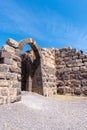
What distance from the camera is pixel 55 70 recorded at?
37.6 ft

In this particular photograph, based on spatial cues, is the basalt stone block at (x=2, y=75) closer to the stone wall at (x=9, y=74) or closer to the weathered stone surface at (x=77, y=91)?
the stone wall at (x=9, y=74)

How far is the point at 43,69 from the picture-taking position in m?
9.70

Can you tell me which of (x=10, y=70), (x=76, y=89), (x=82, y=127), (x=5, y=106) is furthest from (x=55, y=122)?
(x=76, y=89)

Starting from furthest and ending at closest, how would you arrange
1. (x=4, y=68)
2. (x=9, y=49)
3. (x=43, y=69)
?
1. (x=43, y=69)
2. (x=9, y=49)
3. (x=4, y=68)

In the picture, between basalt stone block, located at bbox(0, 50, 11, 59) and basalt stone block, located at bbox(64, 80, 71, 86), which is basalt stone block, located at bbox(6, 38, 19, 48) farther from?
basalt stone block, located at bbox(64, 80, 71, 86)

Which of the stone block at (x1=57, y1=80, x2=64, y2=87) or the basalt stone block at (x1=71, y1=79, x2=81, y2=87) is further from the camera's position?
the stone block at (x1=57, y1=80, x2=64, y2=87)

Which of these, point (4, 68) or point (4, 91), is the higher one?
point (4, 68)

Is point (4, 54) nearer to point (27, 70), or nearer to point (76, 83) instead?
point (27, 70)

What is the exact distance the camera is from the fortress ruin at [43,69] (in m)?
6.37

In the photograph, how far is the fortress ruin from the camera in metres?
6.37

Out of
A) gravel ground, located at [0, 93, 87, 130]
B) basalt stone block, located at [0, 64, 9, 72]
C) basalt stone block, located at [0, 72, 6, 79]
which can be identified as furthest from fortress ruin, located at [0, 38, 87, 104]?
gravel ground, located at [0, 93, 87, 130]

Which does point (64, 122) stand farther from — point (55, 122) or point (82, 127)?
point (82, 127)

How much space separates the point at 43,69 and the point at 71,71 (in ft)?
6.87

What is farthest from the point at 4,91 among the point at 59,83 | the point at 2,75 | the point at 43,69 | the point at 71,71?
the point at 71,71
